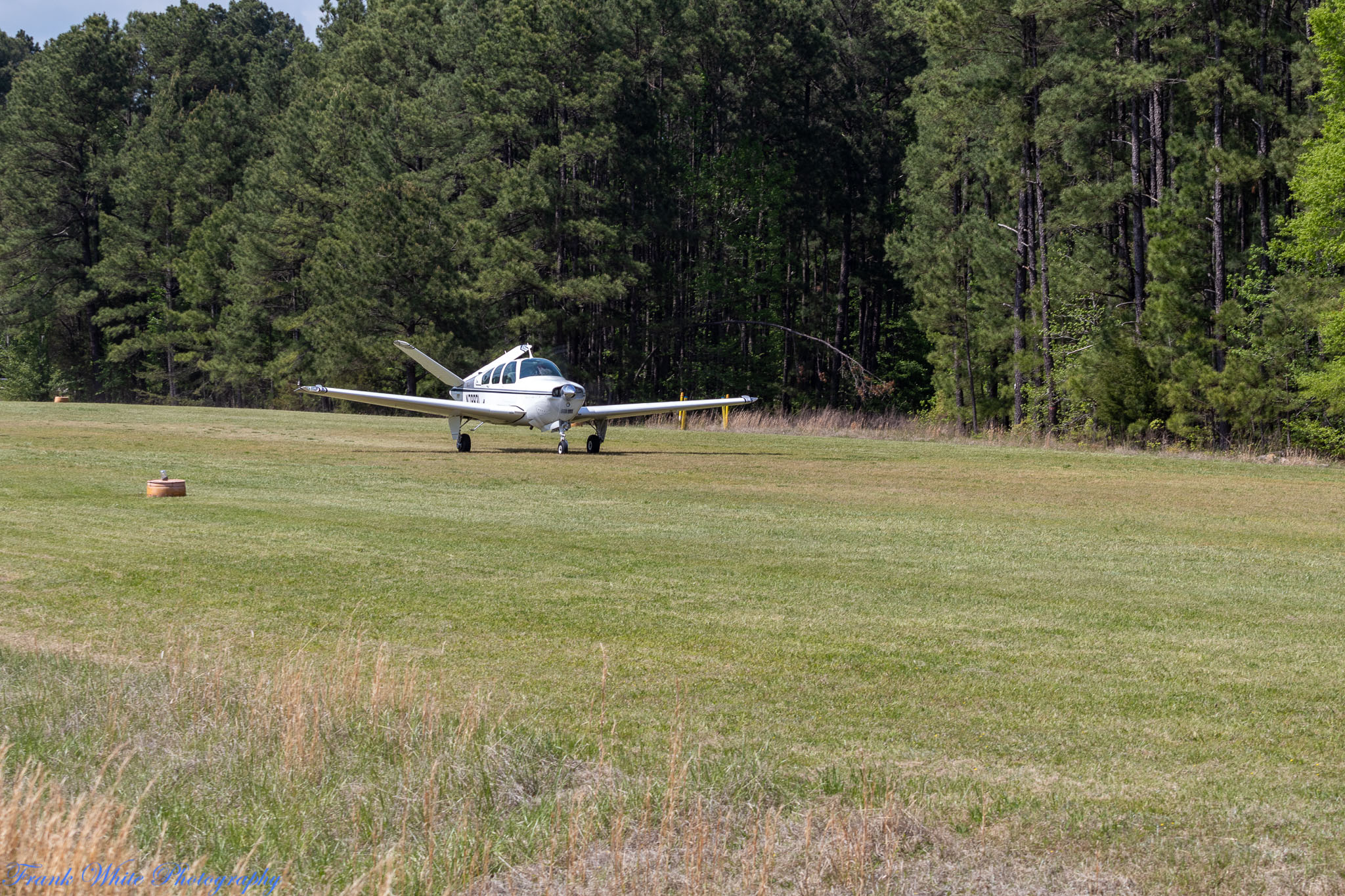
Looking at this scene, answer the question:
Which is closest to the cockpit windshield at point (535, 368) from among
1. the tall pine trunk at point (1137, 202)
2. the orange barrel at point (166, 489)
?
the orange barrel at point (166, 489)

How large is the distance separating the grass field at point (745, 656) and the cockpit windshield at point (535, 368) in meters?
10.5

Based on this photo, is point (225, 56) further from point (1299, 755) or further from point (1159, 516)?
point (1299, 755)

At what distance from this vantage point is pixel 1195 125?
3953cm

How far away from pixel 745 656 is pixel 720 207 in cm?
5671

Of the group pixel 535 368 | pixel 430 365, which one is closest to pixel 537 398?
pixel 535 368

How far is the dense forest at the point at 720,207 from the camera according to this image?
35.6 metres

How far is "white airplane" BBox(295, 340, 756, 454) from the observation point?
29.0 metres

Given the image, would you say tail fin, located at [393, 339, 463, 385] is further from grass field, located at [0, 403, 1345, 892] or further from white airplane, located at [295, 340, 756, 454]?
grass field, located at [0, 403, 1345, 892]

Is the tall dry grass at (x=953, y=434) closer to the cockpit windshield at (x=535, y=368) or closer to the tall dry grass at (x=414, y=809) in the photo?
the cockpit windshield at (x=535, y=368)

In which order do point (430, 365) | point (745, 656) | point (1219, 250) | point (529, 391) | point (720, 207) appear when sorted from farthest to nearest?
point (720, 207) → point (1219, 250) → point (430, 365) → point (529, 391) → point (745, 656)

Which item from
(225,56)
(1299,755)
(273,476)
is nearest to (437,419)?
(273,476)

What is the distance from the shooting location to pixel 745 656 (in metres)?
8.52

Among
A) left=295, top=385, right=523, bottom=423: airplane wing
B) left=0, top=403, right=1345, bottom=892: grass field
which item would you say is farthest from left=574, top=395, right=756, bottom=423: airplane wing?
left=0, top=403, right=1345, bottom=892: grass field

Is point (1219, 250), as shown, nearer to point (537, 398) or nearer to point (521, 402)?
point (537, 398)
